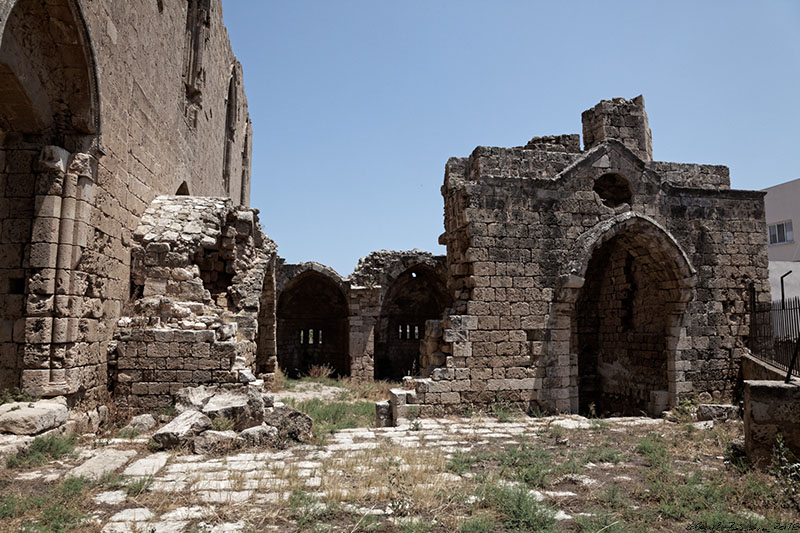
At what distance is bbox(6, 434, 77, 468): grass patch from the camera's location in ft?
16.9

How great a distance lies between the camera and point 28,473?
500cm

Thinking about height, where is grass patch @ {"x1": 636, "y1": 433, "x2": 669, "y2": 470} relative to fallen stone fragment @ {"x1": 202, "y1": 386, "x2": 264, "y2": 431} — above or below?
below

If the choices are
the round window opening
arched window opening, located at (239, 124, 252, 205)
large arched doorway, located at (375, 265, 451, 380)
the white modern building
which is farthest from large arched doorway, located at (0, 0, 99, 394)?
the white modern building

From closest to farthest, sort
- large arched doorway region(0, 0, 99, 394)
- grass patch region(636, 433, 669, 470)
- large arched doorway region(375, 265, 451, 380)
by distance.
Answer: grass patch region(636, 433, 669, 470) < large arched doorway region(0, 0, 99, 394) < large arched doorway region(375, 265, 451, 380)

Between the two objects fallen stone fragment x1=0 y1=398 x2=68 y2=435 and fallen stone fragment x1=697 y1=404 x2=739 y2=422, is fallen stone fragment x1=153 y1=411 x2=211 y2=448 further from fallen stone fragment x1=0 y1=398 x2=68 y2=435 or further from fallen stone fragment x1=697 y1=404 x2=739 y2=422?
fallen stone fragment x1=697 y1=404 x2=739 y2=422

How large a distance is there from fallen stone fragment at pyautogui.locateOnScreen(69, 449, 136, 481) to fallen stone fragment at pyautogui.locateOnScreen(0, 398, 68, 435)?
0.69 meters

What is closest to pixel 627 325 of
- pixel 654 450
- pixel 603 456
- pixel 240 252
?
pixel 654 450

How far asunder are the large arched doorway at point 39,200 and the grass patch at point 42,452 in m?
0.84

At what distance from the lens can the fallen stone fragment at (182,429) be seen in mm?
6008

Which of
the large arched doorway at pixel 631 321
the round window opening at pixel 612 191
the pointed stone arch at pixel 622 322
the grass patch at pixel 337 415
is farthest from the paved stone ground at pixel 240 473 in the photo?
the round window opening at pixel 612 191

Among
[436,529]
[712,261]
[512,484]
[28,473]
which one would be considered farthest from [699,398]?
[28,473]

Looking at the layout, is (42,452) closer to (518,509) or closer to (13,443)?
(13,443)

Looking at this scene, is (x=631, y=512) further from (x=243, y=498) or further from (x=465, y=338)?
(x=465, y=338)

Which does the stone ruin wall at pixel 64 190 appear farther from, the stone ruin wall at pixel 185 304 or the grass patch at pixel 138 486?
the grass patch at pixel 138 486
